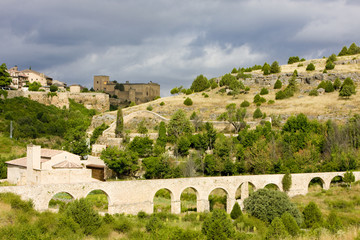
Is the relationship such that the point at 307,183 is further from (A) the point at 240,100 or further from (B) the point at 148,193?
(A) the point at 240,100

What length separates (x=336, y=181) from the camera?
1350 inches

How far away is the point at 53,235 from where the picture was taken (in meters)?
17.2

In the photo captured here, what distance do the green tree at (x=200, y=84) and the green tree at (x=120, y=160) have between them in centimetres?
3144

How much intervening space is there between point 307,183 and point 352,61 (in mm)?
37416

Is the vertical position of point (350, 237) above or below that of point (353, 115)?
below

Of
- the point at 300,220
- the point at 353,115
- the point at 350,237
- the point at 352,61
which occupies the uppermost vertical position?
the point at 352,61

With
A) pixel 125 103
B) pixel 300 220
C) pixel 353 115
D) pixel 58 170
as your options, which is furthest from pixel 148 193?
pixel 125 103

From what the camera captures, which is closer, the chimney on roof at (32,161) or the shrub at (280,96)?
A: the chimney on roof at (32,161)

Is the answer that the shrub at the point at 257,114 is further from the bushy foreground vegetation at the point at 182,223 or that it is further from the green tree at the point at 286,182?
the bushy foreground vegetation at the point at 182,223

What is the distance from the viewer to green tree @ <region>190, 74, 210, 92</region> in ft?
210

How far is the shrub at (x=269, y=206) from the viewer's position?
24.0 m

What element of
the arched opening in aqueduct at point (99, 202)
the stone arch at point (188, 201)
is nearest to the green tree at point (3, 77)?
the arched opening in aqueduct at point (99, 202)

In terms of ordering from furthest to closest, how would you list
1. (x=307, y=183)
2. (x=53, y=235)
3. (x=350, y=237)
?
1. (x=307, y=183)
2. (x=53, y=235)
3. (x=350, y=237)

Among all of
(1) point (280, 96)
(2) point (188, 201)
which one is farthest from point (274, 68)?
(2) point (188, 201)
